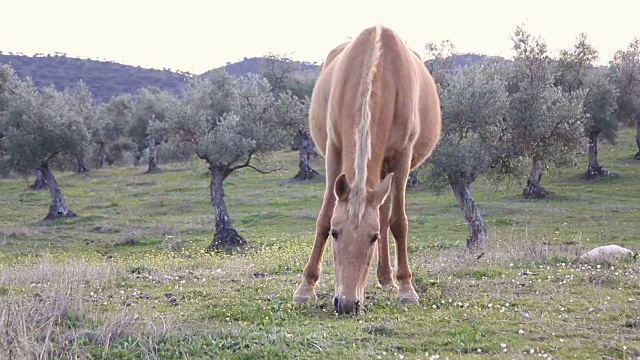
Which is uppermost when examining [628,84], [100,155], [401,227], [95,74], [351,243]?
[95,74]

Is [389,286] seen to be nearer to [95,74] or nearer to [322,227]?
[322,227]

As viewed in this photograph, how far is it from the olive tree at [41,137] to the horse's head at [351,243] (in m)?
33.0

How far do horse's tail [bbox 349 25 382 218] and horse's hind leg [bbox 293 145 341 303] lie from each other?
116 cm

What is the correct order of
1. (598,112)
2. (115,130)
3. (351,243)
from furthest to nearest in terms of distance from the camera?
(115,130) < (598,112) < (351,243)

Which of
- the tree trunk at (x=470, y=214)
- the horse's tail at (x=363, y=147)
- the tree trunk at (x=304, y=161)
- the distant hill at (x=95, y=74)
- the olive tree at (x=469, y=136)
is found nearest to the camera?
the horse's tail at (x=363, y=147)

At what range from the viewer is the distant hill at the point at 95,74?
141875mm

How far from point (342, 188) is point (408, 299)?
2.03 meters

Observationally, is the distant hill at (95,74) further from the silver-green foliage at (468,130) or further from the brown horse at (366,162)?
the brown horse at (366,162)

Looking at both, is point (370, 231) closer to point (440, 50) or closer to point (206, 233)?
point (206, 233)

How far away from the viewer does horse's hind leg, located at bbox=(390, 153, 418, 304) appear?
790cm

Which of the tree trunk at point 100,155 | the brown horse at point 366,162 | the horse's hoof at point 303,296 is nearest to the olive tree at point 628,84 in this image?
the brown horse at point 366,162

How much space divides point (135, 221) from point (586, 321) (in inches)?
1234

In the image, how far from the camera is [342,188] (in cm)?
668

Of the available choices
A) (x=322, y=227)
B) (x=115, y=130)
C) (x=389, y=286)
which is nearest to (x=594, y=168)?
(x=389, y=286)
